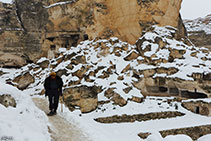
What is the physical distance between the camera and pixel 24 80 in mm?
14227

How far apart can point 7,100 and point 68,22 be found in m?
14.0

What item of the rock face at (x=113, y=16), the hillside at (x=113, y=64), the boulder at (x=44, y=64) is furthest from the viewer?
the boulder at (x=44, y=64)

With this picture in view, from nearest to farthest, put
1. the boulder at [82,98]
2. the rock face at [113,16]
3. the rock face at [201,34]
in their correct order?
the boulder at [82,98], the rock face at [113,16], the rock face at [201,34]

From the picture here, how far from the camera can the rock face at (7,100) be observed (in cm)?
311

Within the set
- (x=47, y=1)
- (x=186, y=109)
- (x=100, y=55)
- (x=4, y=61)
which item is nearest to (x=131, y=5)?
(x=100, y=55)

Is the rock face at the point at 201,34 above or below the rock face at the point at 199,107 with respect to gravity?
above

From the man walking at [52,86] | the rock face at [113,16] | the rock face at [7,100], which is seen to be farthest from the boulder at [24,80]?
the rock face at [7,100]

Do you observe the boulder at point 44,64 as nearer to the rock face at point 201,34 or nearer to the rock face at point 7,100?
the rock face at point 7,100

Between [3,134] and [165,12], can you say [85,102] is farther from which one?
[165,12]

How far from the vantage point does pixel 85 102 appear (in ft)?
32.7

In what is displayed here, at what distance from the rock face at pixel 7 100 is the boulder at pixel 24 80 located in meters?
11.8

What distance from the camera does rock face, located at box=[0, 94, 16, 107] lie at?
3108 mm

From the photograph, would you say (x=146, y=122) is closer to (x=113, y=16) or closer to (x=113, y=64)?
(x=113, y=64)

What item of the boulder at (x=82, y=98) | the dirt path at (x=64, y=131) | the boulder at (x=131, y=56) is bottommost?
the boulder at (x=82, y=98)
